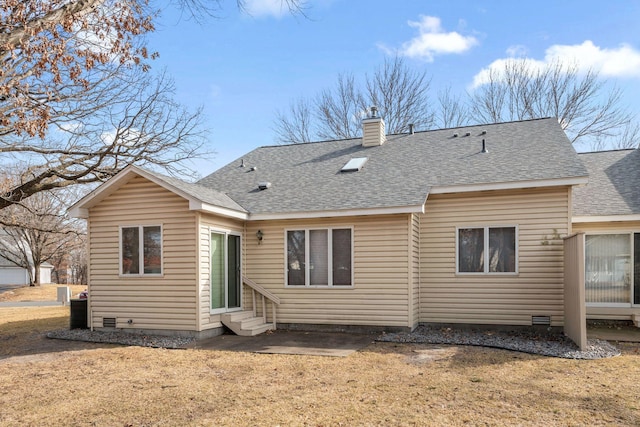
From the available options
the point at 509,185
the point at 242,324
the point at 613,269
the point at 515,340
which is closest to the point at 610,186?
the point at 613,269

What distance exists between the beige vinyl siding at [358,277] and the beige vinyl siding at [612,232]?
4509mm

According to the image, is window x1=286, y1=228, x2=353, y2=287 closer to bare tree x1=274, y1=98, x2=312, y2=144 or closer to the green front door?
the green front door

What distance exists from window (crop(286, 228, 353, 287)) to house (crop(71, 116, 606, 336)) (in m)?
0.02

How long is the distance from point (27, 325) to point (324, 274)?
337 inches

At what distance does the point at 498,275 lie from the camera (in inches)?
411

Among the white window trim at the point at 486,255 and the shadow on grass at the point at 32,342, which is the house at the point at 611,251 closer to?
the white window trim at the point at 486,255

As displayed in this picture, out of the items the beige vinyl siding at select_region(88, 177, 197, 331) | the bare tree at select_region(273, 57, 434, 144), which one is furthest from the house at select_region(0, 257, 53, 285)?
the beige vinyl siding at select_region(88, 177, 197, 331)

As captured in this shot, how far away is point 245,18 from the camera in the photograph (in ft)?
27.2

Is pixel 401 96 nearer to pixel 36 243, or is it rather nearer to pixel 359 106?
pixel 359 106

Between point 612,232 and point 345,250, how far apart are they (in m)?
6.27

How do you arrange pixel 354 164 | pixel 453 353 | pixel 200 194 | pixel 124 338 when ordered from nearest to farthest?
1. pixel 453 353
2. pixel 124 338
3. pixel 200 194
4. pixel 354 164

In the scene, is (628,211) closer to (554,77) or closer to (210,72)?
(210,72)

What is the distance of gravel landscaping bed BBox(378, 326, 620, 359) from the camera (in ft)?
26.1

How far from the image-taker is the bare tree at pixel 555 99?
23.1m
